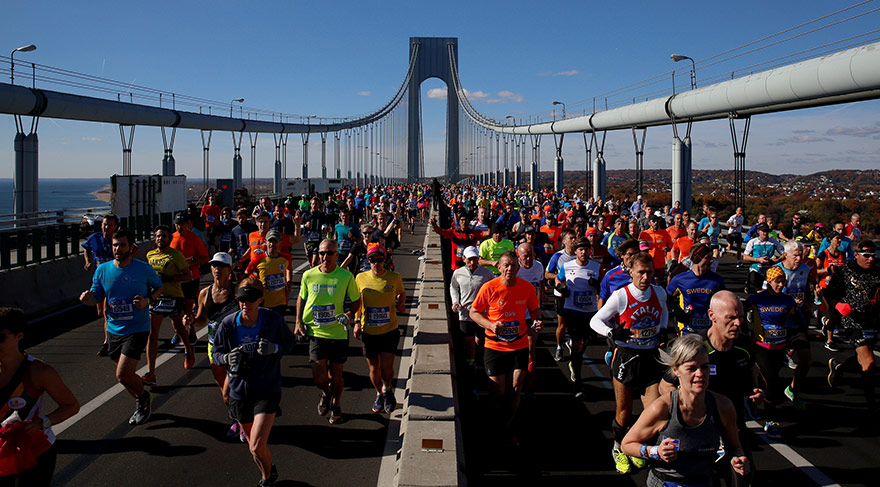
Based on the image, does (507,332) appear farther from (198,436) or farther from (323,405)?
(198,436)

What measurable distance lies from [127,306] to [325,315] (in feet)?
6.36

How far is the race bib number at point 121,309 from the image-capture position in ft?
21.6

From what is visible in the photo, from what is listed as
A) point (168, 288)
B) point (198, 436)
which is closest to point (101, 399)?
point (168, 288)

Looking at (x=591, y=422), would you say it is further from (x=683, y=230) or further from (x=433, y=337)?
(x=683, y=230)

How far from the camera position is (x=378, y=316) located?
22.3ft

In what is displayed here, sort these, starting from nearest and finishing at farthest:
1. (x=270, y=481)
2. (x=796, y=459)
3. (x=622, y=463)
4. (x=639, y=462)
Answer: (x=639, y=462)
(x=622, y=463)
(x=270, y=481)
(x=796, y=459)

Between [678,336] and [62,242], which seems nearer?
[678,336]

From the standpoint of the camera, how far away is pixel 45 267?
1300cm

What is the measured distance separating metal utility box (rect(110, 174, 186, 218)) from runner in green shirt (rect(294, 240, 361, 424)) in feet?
59.4

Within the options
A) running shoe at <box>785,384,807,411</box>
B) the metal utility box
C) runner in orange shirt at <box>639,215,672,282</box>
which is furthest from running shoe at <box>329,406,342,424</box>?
the metal utility box

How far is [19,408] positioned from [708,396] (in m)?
3.56

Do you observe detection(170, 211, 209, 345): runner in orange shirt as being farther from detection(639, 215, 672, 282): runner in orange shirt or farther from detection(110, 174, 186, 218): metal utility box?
detection(110, 174, 186, 218): metal utility box

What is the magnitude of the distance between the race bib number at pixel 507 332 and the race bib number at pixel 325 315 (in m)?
1.51

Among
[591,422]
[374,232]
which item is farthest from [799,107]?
[591,422]
